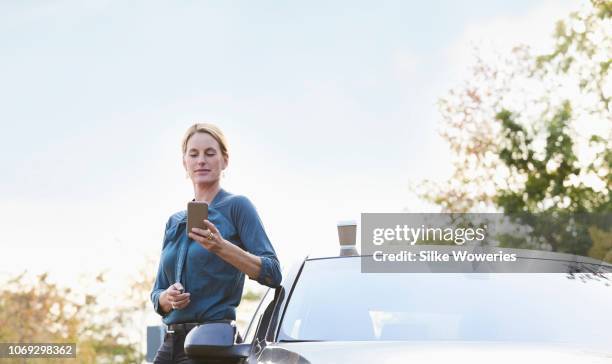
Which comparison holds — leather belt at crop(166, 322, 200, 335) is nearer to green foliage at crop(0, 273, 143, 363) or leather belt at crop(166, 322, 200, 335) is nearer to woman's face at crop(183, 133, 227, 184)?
woman's face at crop(183, 133, 227, 184)

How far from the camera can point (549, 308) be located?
3635 millimetres

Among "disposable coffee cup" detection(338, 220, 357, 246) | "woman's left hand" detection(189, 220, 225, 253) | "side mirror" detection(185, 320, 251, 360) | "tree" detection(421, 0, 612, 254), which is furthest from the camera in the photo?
"tree" detection(421, 0, 612, 254)

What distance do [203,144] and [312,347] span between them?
1.26m

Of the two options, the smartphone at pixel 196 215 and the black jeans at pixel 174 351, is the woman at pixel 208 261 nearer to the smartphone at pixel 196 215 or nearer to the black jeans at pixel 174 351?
the black jeans at pixel 174 351

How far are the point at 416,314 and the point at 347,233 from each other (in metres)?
0.69

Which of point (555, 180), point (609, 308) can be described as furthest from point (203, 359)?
point (555, 180)

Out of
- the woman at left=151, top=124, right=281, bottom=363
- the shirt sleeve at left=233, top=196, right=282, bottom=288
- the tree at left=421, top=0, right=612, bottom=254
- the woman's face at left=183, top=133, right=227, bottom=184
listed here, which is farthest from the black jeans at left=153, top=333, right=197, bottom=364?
the tree at left=421, top=0, right=612, bottom=254

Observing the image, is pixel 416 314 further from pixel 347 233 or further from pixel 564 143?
pixel 564 143

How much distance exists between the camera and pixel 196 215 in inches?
144

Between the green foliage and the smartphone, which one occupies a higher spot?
the smartphone

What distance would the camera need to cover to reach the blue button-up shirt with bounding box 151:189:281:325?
3.96m

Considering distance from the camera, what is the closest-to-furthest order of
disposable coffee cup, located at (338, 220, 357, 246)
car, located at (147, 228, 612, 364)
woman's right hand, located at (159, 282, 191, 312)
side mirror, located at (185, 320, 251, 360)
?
car, located at (147, 228, 612, 364) < side mirror, located at (185, 320, 251, 360) < woman's right hand, located at (159, 282, 191, 312) < disposable coffee cup, located at (338, 220, 357, 246)

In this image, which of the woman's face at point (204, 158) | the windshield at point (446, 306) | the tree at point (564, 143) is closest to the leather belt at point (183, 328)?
the windshield at point (446, 306)

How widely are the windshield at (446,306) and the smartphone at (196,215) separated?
507 millimetres
